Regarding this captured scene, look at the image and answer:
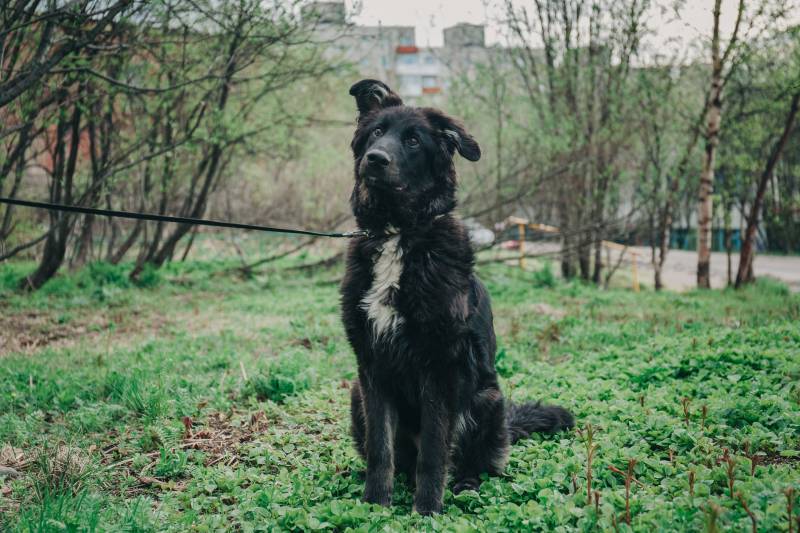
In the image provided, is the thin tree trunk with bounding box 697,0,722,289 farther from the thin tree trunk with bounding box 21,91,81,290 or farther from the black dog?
the thin tree trunk with bounding box 21,91,81,290

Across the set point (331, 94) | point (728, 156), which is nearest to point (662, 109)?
point (728, 156)

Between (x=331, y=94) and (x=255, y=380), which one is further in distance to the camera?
(x=331, y=94)

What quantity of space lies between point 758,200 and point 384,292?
35.5 feet

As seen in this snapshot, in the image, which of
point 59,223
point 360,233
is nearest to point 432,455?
point 360,233

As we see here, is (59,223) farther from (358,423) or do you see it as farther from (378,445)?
(378,445)

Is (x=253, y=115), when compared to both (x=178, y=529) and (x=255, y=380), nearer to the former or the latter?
(x=255, y=380)

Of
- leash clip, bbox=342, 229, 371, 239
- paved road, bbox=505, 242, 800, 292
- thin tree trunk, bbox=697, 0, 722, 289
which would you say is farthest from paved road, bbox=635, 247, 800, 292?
leash clip, bbox=342, 229, 371, 239

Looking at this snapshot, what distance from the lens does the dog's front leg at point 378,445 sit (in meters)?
3.23

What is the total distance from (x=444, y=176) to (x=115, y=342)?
5237 mm

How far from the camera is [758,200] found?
451 inches

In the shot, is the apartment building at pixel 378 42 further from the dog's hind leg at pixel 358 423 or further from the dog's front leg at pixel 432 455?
the dog's front leg at pixel 432 455

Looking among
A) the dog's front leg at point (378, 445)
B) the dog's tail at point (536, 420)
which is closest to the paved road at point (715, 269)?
the dog's tail at point (536, 420)

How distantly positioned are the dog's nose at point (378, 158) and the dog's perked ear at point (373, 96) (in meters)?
0.68

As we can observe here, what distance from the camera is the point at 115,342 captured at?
7.18m
